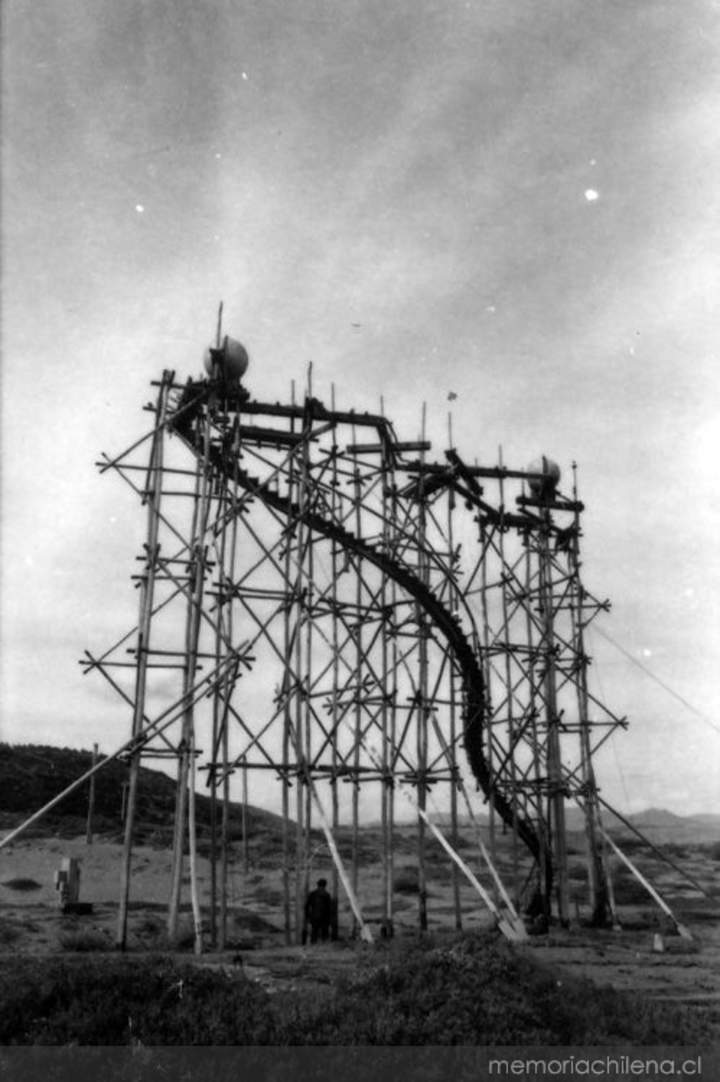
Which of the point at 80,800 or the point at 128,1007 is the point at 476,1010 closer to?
the point at 128,1007

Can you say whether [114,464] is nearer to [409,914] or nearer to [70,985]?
[70,985]

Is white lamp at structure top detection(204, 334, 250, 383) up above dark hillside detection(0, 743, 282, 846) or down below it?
above

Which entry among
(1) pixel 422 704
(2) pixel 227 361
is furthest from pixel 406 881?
(2) pixel 227 361

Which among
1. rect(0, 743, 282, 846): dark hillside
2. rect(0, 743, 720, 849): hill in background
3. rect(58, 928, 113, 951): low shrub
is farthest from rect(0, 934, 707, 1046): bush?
rect(0, 743, 282, 846): dark hillside

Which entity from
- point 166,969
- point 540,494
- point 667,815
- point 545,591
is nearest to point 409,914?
point 545,591

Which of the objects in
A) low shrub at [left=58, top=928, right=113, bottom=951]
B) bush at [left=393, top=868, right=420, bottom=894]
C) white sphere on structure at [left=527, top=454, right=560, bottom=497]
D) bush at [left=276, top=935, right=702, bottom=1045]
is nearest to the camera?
bush at [left=276, top=935, right=702, bottom=1045]

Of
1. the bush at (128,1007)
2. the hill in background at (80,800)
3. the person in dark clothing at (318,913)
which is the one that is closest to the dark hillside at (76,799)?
the hill in background at (80,800)

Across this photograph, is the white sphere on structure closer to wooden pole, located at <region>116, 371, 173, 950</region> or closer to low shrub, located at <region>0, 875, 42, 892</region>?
wooden pole, located at <region>116, 371, 173, 950</region>

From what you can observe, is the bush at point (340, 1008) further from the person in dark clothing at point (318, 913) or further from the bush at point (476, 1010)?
the person in dark clothing at point (318, 913)
